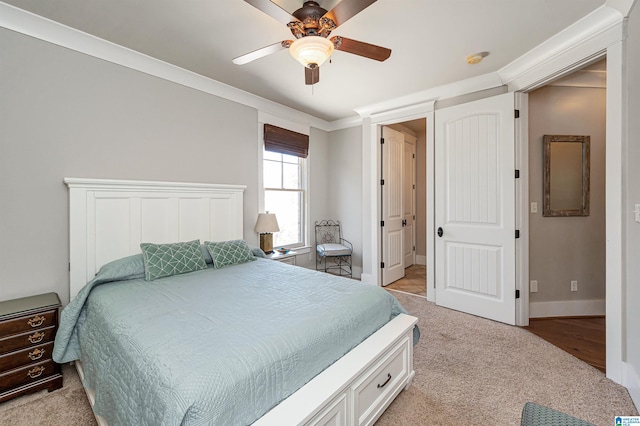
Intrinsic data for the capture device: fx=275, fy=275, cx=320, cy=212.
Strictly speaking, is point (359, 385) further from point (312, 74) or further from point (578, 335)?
point (578, 335)

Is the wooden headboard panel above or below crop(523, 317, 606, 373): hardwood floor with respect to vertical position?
above

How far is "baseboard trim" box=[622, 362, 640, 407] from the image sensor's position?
1.69 metres

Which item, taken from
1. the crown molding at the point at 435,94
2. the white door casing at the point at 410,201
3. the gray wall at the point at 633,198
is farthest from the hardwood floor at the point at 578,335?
the crown molding at the point at 435,94

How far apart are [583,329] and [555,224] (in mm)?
1072

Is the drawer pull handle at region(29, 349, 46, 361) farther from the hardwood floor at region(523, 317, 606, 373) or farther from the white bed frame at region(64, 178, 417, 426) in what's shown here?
the hardwood floor at region(523, 317, 606, 373)

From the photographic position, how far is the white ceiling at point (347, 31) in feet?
6.28

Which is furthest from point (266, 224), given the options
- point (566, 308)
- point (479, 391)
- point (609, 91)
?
point (566, 308)

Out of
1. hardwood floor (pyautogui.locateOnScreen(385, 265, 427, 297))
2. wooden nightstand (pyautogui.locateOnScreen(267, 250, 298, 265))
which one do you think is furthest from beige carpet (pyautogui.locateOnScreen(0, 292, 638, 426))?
wooden nightstand (pyautogui.locateOnScreen(267, 250, 298, 265))

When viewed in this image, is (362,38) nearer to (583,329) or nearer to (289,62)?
(289,62)

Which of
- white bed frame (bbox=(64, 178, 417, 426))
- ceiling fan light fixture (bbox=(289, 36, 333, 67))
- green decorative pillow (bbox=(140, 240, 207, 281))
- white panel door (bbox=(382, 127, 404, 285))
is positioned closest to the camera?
white bed frame (bbox=(64, 178, 417, 426))

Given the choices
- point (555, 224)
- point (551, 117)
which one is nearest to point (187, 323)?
point (555, 224)

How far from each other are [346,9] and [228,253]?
2158mm

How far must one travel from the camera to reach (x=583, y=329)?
273 cm

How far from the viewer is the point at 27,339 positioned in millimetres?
1783
